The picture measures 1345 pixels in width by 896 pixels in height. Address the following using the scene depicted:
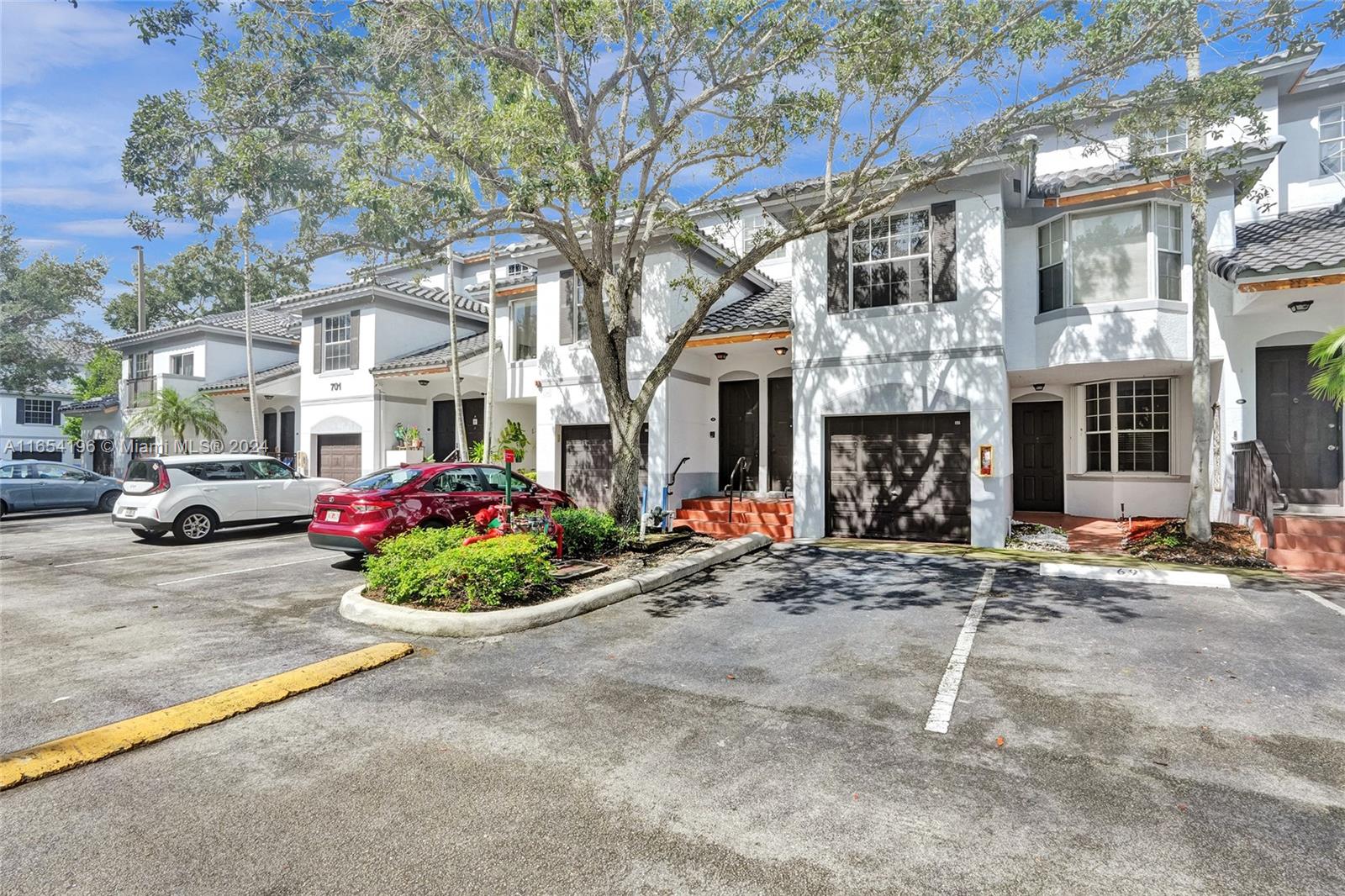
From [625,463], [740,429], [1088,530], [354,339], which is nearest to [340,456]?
[354,339]

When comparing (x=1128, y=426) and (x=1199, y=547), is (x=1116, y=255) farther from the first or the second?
(x=1199, y=547)

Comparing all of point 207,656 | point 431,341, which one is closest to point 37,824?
point 207,656

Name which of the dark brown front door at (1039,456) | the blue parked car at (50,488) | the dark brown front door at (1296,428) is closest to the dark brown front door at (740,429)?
the dark brown front door at (1039,456)

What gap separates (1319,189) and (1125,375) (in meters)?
6.79

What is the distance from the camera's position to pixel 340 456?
20781 millimetres

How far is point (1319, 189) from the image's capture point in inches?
567

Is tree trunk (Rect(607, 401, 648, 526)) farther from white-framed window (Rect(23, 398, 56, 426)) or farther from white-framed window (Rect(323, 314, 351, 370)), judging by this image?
white-framed window (Rect(23, 398, 56, 426))

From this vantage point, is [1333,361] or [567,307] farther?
[567,307]

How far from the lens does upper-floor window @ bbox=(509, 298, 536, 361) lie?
17609 millimetres

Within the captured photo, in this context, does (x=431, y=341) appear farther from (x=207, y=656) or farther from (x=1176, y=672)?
(x=1176, y=672)

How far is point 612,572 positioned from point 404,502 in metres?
3.48

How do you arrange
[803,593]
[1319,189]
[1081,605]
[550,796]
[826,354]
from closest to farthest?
1. [550,796]
2. [1081,605]
3. [803,593]
4. [826,354]
5. [1319,189]

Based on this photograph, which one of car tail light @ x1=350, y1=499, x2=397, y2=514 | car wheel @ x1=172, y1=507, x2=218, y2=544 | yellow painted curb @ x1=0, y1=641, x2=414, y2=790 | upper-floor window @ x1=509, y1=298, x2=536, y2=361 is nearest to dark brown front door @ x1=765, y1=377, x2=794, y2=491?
upper-floor window @ x1=509, y1=298, x2=536, y2=361

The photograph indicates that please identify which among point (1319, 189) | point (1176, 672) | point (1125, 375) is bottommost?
point (1176, 672)
